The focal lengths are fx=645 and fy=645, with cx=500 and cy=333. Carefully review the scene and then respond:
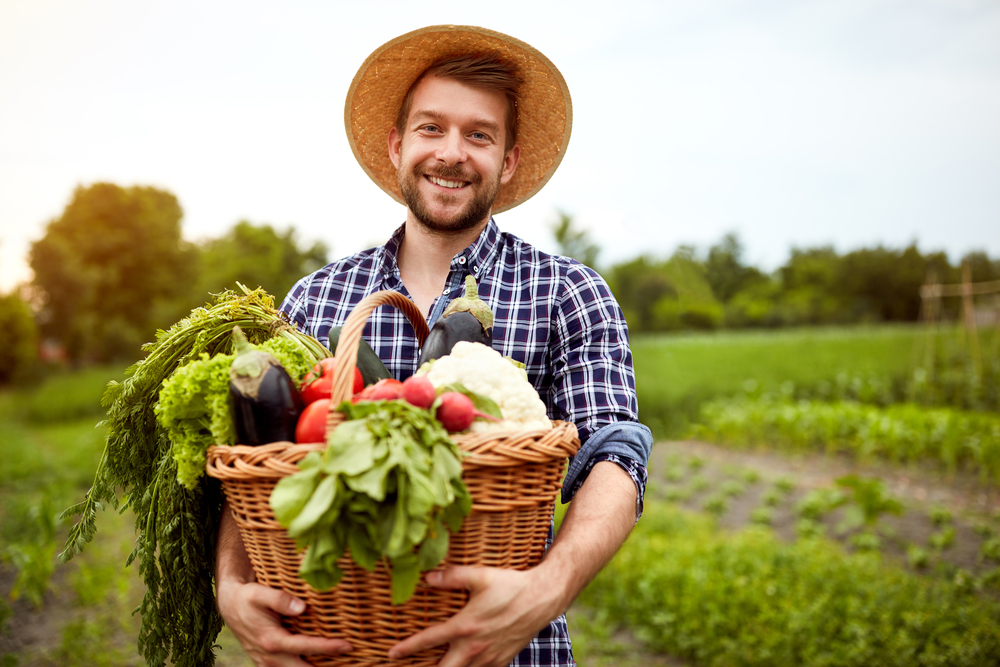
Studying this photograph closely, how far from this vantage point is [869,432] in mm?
8047

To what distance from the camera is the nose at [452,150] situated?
1879 mm

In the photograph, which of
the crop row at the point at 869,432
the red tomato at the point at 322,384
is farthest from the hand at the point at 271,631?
the crop row at the point at 869,432

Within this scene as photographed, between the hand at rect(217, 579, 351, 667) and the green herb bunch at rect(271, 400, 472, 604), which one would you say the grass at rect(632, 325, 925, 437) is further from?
the green herb bunch at rect(271, 400, 472, 604)

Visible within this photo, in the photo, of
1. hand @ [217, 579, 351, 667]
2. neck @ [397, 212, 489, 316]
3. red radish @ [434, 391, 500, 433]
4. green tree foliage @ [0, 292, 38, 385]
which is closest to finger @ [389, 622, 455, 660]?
hand @ [217, 579, 351, 667]

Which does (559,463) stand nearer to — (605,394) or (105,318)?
(605,394)

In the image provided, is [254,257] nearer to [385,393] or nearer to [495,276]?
[495,276]

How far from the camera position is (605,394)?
1.71 m

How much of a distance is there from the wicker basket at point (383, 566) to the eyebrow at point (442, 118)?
0.92 meters

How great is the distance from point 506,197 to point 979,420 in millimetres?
8116

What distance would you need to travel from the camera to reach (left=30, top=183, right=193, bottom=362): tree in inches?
596

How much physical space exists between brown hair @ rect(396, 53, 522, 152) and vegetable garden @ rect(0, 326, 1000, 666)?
2074 millimetres

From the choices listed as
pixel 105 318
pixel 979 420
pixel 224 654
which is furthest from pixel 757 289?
pixel 224 654

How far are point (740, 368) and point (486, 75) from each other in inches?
576

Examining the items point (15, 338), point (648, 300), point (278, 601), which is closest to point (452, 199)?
point (278, 601)
